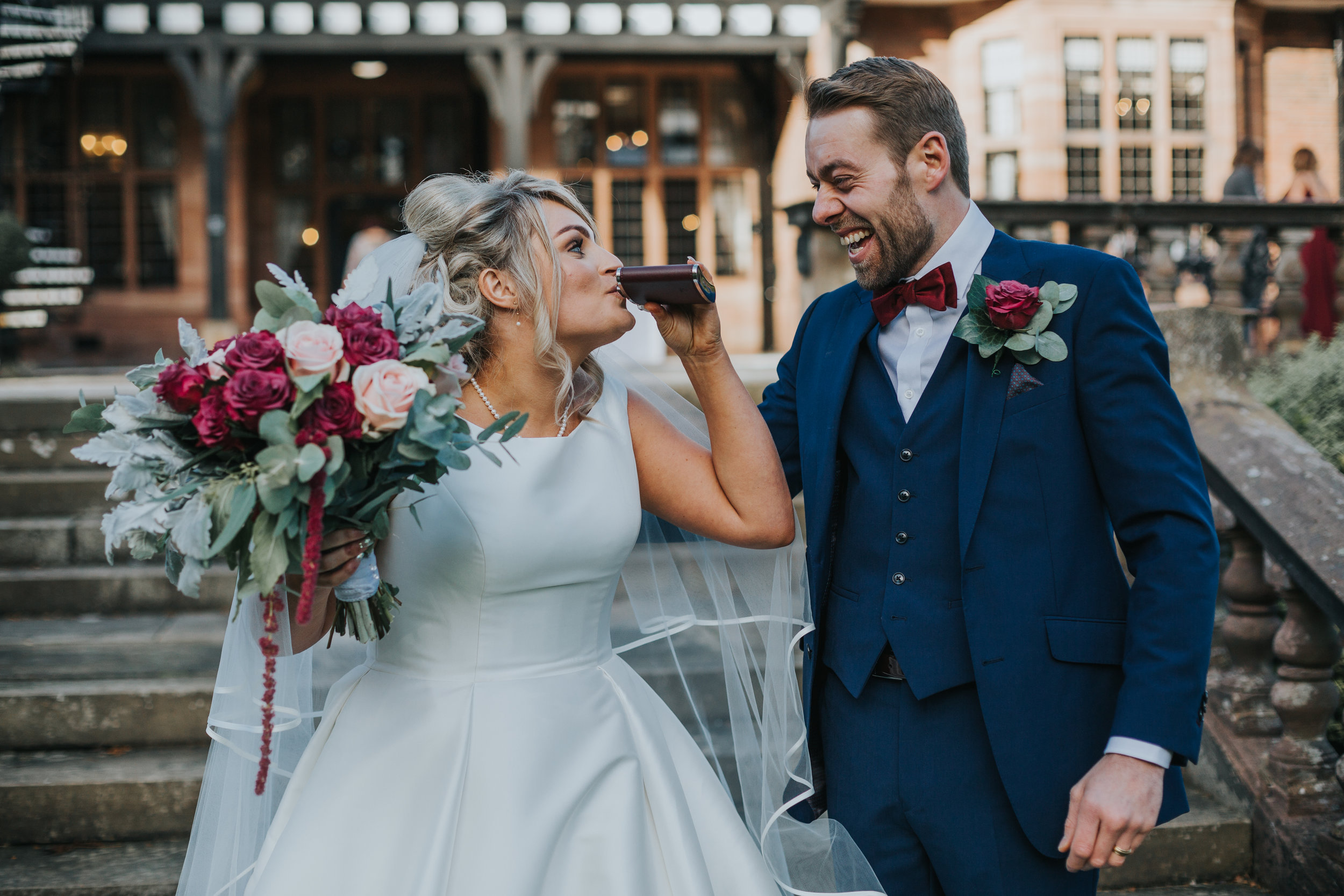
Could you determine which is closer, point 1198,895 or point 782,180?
point 1198,895

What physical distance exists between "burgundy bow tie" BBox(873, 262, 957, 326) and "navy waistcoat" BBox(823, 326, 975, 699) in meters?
0.07

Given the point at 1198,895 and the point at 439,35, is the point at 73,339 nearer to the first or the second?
the point at 439,35

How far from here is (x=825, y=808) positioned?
2244 mm

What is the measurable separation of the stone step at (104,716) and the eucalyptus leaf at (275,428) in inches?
97.8

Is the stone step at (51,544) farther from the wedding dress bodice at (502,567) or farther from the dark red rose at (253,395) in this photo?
the dark red rose at (253,395)

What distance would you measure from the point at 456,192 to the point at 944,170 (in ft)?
3.22

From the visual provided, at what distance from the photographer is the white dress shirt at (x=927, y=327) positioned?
2.07 metres

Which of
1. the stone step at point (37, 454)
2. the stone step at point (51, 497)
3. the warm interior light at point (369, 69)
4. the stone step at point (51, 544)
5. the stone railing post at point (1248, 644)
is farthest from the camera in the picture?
the warm interior light at point (369, 69)

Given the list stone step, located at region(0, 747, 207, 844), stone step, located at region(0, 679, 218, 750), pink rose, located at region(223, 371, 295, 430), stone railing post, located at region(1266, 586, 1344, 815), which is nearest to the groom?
pink rose, located at region(223, 371, 295, 430)

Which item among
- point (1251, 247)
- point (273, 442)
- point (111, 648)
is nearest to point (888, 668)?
point (273, 442)

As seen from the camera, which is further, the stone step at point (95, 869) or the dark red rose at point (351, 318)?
the stone step at point (95, 869)

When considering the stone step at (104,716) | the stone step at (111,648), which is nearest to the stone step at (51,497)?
the stone step at (111,648)

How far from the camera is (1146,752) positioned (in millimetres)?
1763

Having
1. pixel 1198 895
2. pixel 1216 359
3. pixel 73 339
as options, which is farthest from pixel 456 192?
pixel 73 339
